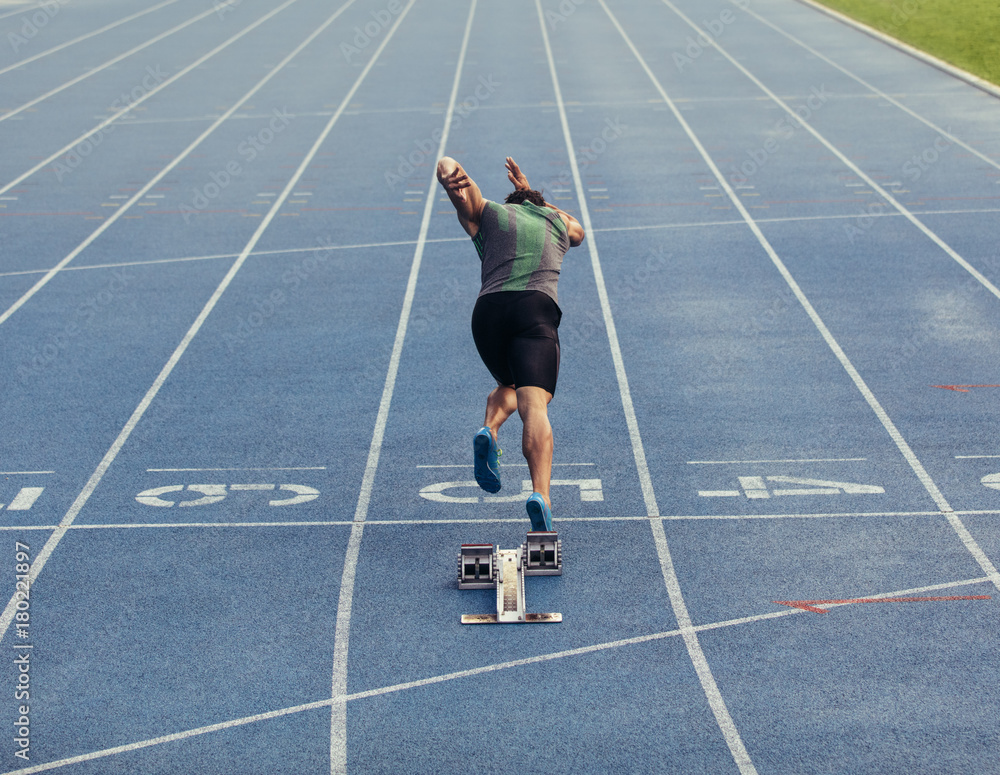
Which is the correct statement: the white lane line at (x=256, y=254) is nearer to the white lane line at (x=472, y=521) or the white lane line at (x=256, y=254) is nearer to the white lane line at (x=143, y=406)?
the white lane line at (x=143, y=406)

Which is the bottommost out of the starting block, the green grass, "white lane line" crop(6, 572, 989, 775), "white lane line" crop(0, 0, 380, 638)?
"white lane line" crop(0, 0, 380, 638)

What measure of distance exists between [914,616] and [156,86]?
18.1 meters

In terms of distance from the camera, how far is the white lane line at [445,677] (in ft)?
14.6

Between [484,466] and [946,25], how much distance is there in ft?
73.7

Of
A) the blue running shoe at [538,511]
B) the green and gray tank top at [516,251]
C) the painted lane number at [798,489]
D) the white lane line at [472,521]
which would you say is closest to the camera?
the blue running shoe at [538,511]

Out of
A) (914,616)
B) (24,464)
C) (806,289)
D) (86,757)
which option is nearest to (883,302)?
(806,289)

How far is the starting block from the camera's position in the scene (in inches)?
214

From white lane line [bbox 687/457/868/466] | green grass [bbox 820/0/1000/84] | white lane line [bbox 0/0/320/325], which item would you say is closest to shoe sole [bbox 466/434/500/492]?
white lane line [bbox 687/457/868/466]

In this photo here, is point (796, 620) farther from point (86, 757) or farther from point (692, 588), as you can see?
point (86, 757)

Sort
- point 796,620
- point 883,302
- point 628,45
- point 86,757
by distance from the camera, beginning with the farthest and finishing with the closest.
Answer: point 628,45
point 883,302
point 796,620
point 86,757

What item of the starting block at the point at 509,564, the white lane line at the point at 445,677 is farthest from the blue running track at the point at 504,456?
the starting block at the point at 509,564

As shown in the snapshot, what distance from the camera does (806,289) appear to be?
33.2ft

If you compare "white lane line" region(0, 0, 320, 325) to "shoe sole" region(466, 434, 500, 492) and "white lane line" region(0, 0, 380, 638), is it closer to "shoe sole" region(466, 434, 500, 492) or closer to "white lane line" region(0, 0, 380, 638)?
"white lane line" region(0, 0, 380, 638)

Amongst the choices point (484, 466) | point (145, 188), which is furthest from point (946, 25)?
point (484, 466)
